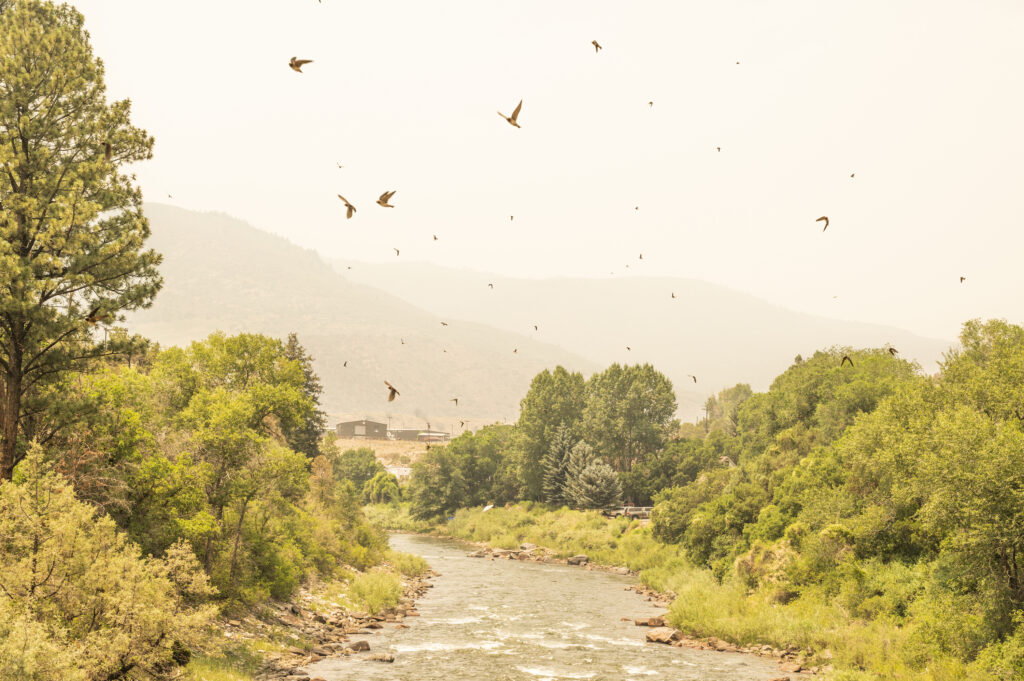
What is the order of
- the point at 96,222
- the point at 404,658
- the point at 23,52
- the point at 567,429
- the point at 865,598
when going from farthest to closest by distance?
the point at 567,429 < the point at 865,598 < the point at 404,658 < the point at 96,222 < the point at 23,52

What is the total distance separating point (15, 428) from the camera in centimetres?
2528

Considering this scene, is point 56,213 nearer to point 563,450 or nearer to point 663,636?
point 663,636

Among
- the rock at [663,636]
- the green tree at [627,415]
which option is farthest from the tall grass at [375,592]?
the green tree at [627,415]

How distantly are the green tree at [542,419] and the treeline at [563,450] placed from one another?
0.15m

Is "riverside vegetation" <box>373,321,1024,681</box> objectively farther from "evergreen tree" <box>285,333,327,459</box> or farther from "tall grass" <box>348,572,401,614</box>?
"evergreen tree" <box>285,333,327,459</box>

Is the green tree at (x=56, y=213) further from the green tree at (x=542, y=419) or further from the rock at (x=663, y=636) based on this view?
the green tree at (x=542, y=419)

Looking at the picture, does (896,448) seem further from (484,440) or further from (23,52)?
(484,440)

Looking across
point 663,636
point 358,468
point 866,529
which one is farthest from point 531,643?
point 358,468

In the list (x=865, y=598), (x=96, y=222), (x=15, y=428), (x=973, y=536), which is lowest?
(x=865, y=598)

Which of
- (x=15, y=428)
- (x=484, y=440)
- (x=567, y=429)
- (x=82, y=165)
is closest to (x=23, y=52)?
(x=82, y=165)

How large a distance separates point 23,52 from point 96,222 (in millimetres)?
6343

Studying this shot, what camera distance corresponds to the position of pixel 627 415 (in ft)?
375

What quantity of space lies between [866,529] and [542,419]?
74.7 m

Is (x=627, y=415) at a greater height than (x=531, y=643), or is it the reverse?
(x=627, y=415)
